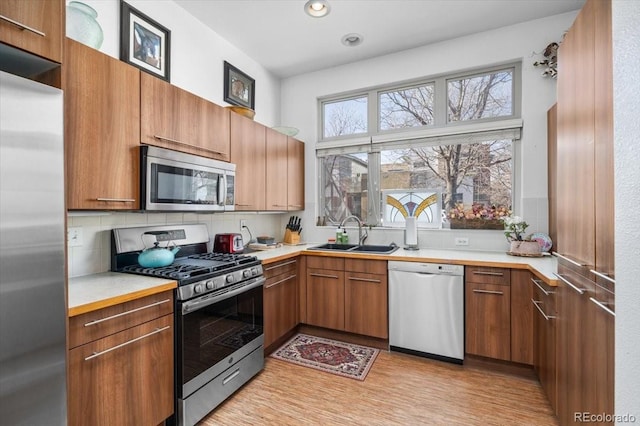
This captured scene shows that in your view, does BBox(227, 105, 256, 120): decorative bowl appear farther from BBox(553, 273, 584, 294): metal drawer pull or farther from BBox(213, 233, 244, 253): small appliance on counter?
BBox(553, 273, 584, 294): metal drawer pull

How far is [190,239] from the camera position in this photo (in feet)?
8.33

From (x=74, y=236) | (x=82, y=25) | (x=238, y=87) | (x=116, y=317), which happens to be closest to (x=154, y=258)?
(x=74, y=236)

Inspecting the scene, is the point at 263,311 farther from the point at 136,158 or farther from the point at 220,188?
the point at 136,158

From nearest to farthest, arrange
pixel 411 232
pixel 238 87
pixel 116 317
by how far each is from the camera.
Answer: pixel 116 317
pixel 411 232
pixel 238 87

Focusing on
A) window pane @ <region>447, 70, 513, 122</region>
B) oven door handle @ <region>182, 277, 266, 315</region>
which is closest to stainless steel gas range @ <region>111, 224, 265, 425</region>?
oven door handle @ <region>182, 277, 266, 315</region>

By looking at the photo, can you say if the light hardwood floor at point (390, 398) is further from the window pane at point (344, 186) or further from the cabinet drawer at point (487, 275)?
the window pane at point (344, 186)

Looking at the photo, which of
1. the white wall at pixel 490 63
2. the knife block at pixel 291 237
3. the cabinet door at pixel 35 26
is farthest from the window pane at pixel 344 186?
the cabinet door at pixel 35 26

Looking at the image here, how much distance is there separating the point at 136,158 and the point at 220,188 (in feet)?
2.23

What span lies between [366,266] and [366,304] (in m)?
0.35

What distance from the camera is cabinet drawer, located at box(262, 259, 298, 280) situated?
262cm

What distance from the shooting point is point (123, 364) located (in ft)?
4.87

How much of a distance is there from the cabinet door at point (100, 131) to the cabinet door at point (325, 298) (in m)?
1.74

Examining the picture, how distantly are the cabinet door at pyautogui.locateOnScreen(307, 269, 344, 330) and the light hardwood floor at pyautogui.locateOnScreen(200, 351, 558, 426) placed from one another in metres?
0.58

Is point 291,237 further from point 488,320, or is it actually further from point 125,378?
point 125,378
